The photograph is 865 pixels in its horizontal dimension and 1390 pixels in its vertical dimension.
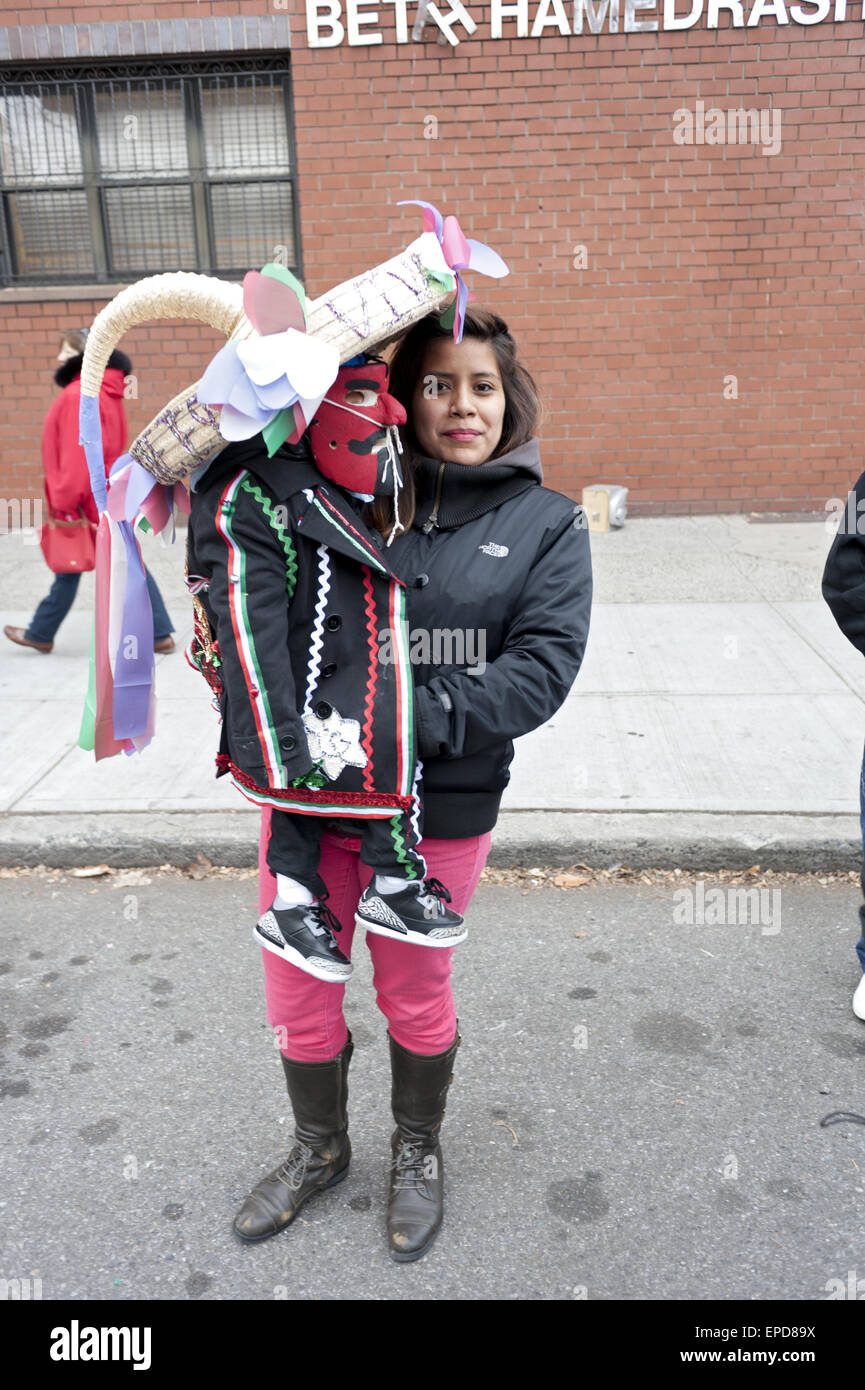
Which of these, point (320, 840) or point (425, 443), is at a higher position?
point (425, 443)

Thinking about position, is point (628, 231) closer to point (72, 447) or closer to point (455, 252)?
point (72, 447)

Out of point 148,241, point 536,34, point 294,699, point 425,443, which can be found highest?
point 536,34

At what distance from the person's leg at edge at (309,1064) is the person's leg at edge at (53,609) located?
397cm

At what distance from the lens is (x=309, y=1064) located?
2.33 meters

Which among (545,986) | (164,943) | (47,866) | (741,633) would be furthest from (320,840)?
(741,633)

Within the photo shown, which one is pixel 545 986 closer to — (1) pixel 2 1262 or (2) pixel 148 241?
(1) pixel 2 1262

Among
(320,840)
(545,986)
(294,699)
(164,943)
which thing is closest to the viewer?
(294,699)

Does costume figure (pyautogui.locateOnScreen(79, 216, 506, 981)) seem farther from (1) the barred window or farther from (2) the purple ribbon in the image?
(1) the barred window

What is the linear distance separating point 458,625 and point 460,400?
431 millimetres

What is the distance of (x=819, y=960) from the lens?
340 cm

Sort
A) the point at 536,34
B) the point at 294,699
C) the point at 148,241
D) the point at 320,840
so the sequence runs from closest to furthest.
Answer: the point at 294,699 → the point at 320,840 → the point at 536,34 → the point at 148,241

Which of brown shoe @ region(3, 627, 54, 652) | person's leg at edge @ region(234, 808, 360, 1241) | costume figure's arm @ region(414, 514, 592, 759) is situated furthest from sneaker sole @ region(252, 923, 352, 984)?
brown shoe @ region(3, 627, 54, 652)
